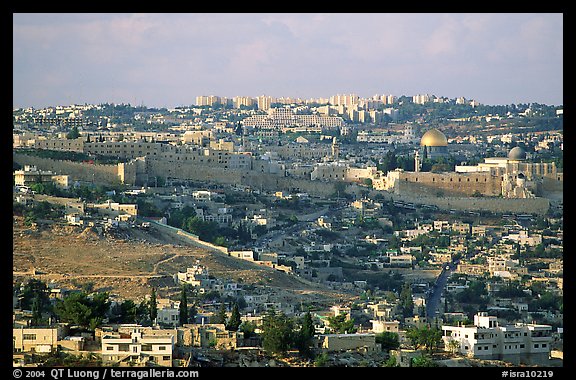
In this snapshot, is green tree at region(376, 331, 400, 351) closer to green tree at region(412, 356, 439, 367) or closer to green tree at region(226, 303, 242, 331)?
green tree at region(412, 356, 439, 367)

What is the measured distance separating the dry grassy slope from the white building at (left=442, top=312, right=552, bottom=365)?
610cm

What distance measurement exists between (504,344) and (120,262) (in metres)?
8.52

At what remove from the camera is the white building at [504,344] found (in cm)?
1650

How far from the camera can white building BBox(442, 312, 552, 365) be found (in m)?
16.5

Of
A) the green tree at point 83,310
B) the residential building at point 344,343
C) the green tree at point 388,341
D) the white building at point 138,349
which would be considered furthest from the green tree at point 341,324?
the white building at point 138,349

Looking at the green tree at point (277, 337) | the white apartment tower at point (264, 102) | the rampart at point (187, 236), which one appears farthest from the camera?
the white apartment tower at point (264, 102)

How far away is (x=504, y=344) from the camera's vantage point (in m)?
16.6

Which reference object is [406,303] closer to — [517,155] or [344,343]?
[344,343]

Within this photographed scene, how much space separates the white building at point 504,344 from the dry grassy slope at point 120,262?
6095mm

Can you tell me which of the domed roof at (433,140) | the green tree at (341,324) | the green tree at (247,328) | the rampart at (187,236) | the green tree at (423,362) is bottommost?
the green tree at (423,362)

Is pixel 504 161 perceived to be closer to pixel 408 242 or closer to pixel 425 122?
pixel 408 242

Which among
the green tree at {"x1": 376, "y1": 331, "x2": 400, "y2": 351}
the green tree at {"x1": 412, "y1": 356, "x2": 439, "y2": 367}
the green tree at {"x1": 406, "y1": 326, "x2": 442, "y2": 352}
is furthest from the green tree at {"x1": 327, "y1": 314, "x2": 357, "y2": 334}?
the green tree at {"x1": 412, "y1": 356, "x2": 439, "y2": 367}

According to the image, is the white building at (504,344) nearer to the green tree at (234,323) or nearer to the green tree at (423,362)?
the green tree at (423,362)
